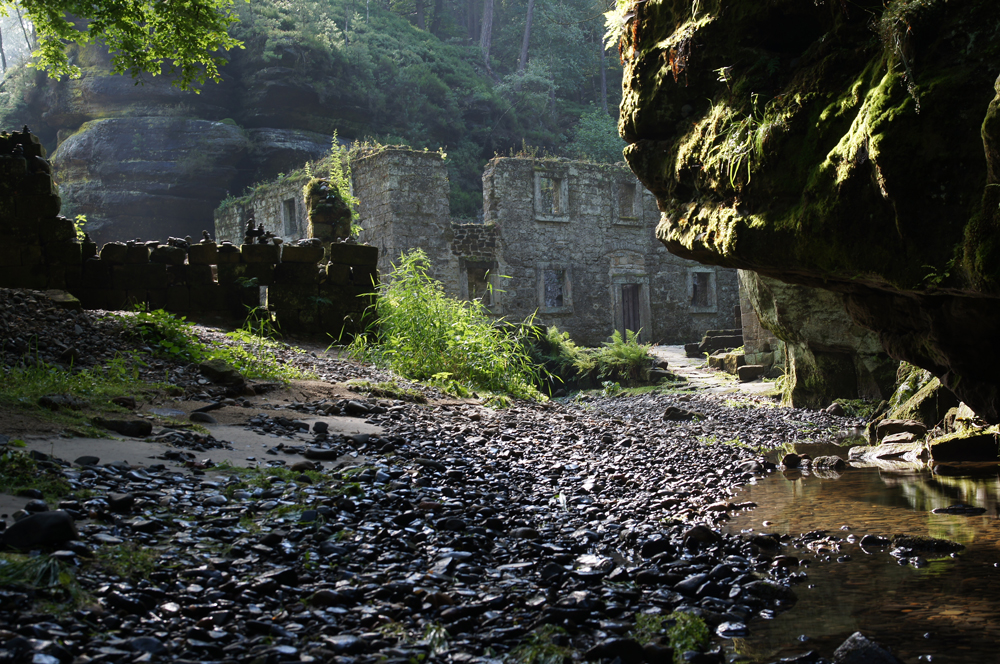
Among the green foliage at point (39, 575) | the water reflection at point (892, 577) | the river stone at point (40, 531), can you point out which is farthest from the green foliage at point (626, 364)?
the green foliage at point (39, 575)

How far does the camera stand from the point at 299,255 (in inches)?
422

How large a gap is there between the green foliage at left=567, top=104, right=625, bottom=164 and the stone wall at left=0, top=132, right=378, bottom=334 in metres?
20.5

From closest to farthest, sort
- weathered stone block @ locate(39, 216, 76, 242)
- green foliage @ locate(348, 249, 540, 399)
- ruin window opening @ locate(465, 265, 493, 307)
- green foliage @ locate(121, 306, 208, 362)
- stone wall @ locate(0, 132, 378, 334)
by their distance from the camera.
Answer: green foliage @ locate(121, 306, 208, 362) < green foliage @ locate(348, 249, 540, 399) < stone wall @ locate(0, 132, 378, 334) < weathered stone block @ locate(39, 216, 76, 242) < ruin window opening @ locate(465, 265, 493, 307)

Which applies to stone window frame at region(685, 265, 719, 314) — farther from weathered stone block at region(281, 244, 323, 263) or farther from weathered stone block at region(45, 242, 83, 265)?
weathered stone block at region(45, 242, 83, 265)

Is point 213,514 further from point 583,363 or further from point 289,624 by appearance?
point 583,363

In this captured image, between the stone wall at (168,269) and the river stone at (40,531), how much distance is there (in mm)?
8160

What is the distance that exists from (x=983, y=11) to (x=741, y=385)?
9051 mm

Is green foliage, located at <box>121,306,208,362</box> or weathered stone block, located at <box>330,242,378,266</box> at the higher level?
weathered stone block, located at <box>330,242,378,266</box>

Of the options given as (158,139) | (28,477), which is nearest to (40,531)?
(28,477)

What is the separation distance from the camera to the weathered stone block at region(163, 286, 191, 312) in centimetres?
1030

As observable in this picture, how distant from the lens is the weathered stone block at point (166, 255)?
10.3 metres

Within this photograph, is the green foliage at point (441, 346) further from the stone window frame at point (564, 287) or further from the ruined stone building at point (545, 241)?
the stone window frame at point (564, 287)

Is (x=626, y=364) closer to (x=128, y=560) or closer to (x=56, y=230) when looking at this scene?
(x=56, y=230)

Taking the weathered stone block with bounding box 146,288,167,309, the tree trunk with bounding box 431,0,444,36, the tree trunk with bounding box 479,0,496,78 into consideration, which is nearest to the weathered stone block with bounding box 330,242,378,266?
the weathered stone block with bounding box 146,288,167,309
